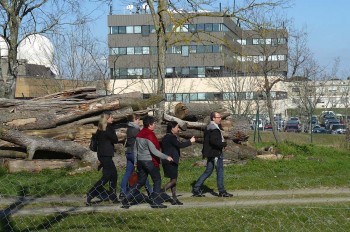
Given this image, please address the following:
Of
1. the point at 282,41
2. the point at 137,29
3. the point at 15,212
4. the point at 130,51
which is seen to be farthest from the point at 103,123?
the point at 137,29

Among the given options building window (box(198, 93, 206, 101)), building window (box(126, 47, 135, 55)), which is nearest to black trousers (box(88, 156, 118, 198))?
building window (box(198, 93, 206, 101))

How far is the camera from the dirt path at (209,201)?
10.5 m

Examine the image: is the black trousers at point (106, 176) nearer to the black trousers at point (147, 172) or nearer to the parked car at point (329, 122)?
the black trousers at point (147, 172)

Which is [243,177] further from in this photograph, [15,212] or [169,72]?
[169,72]

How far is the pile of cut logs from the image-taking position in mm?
16359

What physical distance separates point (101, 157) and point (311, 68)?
2652 centimetres

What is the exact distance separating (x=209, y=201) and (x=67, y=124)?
6995 millimetres

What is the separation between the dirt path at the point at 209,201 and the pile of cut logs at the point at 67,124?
442cm

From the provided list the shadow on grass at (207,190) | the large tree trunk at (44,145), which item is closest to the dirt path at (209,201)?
the shadow on grass at (207,190)

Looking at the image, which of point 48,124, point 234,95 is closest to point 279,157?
point 48,124

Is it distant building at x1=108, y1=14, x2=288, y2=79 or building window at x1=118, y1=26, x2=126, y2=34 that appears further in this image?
building window at x1=118, y1=26, x2=126, y2=34

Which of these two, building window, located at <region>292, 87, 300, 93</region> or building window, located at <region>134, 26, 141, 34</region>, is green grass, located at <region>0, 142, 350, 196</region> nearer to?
building window, located at <region>292, 87, 300, 93</region>

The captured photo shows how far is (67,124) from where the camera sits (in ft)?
58.8

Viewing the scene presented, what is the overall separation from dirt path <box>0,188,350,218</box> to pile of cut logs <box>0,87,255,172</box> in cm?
442
